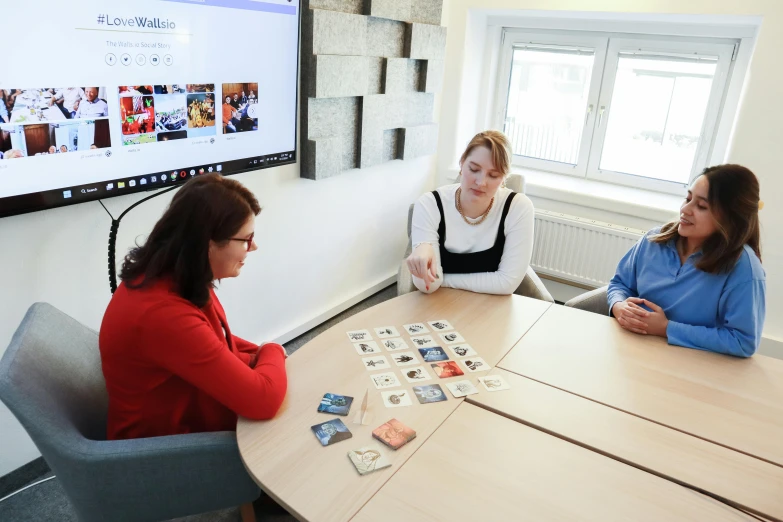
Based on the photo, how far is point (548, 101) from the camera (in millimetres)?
3928

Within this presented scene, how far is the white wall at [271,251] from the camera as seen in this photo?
1.86 meters

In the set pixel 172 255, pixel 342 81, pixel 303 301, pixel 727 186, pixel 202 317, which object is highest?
pixel 342 81

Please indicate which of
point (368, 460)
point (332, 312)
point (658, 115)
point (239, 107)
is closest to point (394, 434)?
point (368, 460)

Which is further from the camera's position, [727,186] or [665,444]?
[727,186]

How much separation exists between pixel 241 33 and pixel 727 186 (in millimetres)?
1854

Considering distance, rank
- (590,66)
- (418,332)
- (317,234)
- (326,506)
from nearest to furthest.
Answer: (326,506) < (418,332) < (317,234) < (590,66)

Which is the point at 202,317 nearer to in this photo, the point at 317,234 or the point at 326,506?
the point at 326,506

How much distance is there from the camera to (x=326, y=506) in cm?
110

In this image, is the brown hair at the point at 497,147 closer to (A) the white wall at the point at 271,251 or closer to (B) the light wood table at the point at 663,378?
(B) the light wood table at the point at 663,378

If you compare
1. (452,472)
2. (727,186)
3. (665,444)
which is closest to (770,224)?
(727,186)

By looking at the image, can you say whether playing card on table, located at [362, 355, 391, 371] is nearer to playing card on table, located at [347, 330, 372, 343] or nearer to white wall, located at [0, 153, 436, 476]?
playing card on table, located at [347, 330, 372, 343]

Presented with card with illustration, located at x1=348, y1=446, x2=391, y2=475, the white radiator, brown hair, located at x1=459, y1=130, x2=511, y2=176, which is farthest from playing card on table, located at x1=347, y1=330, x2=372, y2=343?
the white radiator

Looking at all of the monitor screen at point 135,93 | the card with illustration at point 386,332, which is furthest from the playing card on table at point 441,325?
the monitor screen at point 135,93

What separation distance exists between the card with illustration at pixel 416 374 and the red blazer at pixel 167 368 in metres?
0.35
